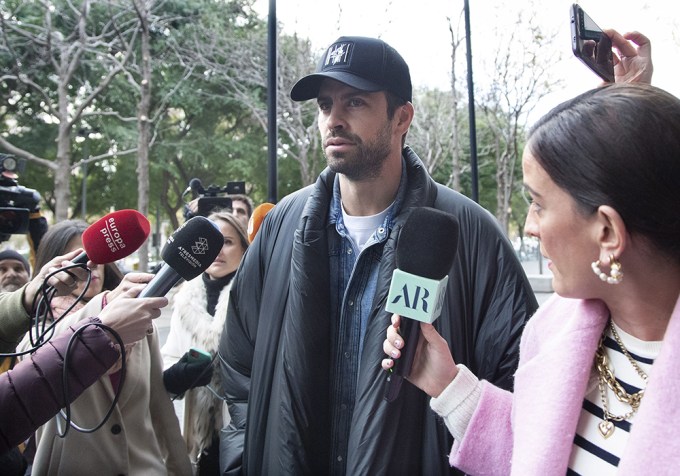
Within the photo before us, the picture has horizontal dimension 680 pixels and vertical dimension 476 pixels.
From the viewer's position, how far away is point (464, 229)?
2.00 meters

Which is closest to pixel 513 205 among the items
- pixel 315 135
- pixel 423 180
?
pixel 315 135

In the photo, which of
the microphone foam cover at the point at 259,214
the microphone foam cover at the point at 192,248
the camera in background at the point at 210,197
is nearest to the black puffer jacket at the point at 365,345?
the microphone foam cover at the point at 192,248

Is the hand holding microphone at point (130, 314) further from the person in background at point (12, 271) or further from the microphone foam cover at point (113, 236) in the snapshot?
the person in background at point (12, 271)

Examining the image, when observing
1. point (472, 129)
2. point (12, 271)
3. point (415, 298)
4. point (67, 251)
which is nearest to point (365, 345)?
point (415, 298)

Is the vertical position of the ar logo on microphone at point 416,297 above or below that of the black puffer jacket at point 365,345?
above

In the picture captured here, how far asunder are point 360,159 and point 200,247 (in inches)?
26.0

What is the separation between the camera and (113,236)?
1871 millimetres

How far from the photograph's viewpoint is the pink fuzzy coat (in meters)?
1.07

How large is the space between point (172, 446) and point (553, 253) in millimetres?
1899

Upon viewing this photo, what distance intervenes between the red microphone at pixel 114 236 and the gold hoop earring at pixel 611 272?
4.23 feet

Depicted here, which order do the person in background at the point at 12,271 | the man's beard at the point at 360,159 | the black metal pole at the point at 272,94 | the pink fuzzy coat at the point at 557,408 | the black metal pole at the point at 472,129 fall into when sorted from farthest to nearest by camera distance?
the black metal pole at the point at 472,129
the person in background at the point at 12,271
the black metal pole at the point at 272,94
the man's beard at the point at 360,159
the pink fuzzy coat at the point at 557,408

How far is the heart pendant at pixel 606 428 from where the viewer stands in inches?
47.0

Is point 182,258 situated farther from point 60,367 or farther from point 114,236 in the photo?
point 60,367

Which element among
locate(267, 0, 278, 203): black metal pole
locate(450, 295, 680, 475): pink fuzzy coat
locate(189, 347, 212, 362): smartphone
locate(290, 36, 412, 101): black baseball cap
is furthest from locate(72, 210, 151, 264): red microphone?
locate(267, 0, 278, 203): black metal pole
